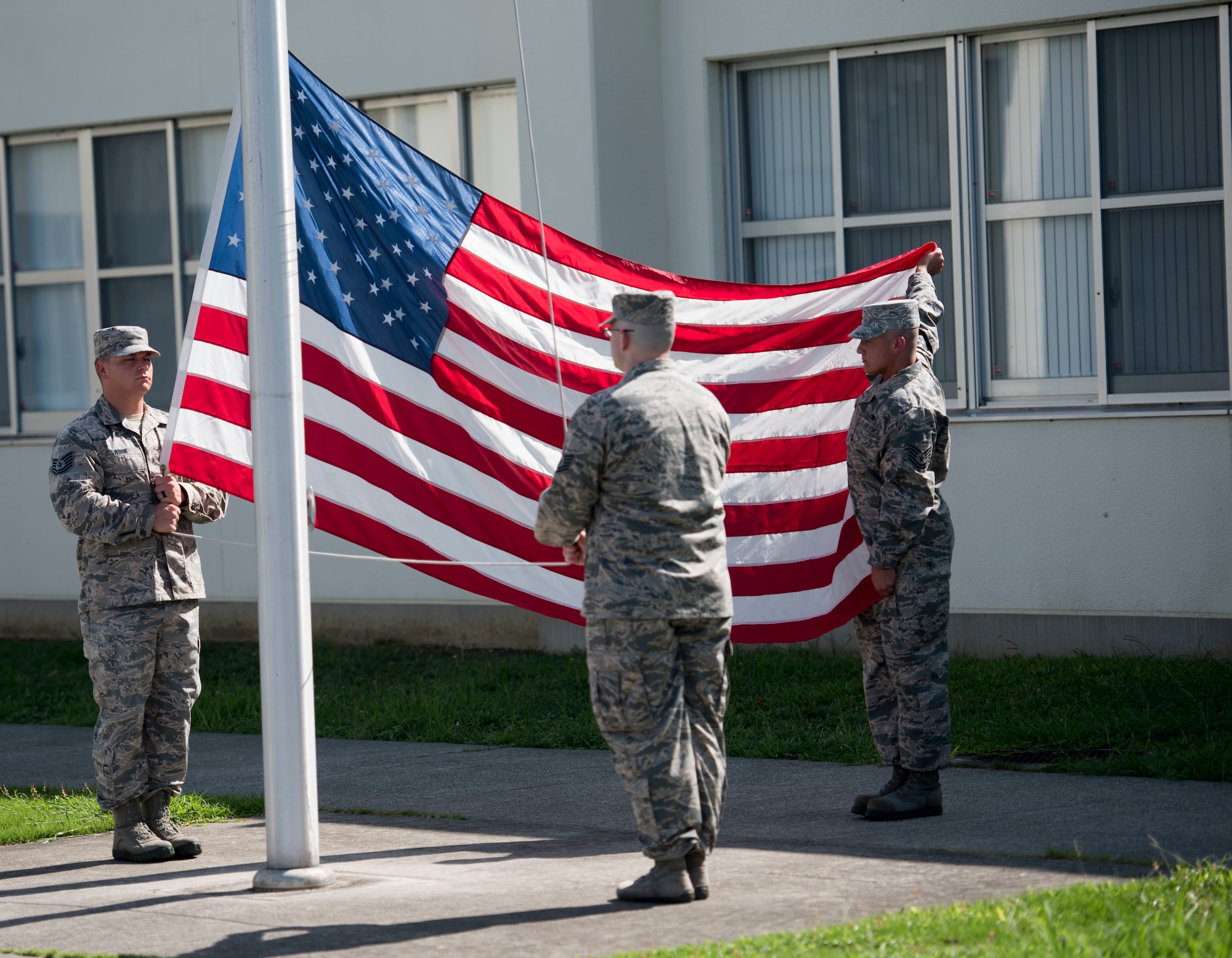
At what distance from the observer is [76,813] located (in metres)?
8.09

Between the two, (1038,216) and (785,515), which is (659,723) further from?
(1038,216)

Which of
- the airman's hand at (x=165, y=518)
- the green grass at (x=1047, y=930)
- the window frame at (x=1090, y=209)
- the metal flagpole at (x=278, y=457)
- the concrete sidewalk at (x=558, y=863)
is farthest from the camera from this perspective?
the window frame at (x=1090, y=209)

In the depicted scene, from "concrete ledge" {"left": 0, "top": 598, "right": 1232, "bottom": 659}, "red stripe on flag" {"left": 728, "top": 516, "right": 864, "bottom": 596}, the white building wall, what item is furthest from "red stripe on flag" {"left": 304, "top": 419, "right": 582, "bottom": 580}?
the white building wall

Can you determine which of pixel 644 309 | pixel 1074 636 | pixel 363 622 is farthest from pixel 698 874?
pixel 363 622

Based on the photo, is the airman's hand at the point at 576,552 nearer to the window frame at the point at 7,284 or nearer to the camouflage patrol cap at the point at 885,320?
the camouflage patrol cap at the point at 885,320

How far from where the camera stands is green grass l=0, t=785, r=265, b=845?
25.7 feet

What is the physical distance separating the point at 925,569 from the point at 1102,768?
1582 millimetres

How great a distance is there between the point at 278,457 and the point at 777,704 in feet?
15.6

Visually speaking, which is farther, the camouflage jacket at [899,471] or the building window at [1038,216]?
the building window at [1038,216]

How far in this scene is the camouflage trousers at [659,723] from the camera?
18.6 feet

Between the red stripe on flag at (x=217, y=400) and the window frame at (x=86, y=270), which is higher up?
the window frame at (x=86, y=270)

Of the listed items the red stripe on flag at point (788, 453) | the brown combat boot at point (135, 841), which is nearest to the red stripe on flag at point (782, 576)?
the red stripe on flag at point (788, 453)

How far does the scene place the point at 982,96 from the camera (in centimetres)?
1167

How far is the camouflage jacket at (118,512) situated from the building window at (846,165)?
20.7 ft
